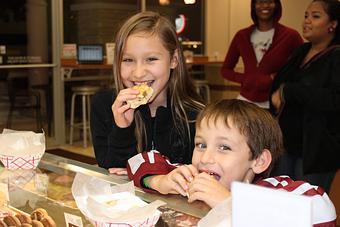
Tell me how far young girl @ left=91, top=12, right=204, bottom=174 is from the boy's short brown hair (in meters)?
0.40

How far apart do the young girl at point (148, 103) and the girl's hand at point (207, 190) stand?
2.01 ft

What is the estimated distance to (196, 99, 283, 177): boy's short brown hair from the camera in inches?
53.1

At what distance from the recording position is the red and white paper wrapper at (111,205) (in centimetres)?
95

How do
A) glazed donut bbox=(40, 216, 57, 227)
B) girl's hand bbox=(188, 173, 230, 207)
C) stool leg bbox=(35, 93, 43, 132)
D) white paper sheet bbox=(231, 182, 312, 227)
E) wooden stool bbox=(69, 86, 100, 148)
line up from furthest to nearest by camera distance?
stool leg bbox=(35, 93, 43, 132)
wooden stool bbox=(69, 86, 100, 148)
glazed donut bbox=(40, 216, 57, 227)
girl's hand bbox=(188, 173, 230, 207)
white paper sheet bbox=(231, 182, 312, 227)

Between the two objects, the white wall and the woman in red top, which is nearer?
the woman in red top

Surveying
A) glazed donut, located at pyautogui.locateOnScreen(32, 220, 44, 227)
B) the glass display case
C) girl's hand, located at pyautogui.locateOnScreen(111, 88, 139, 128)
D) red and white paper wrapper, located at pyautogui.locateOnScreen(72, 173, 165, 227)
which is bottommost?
glazed donut, located at pyautogui.locateOnScreen(32, 220, 44, 227)

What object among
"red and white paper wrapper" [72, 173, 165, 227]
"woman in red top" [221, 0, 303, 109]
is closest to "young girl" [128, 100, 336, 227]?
"red and white paper wrapper" [72, 173, 165, 227]

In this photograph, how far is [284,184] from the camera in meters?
1.19

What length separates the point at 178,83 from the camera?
199 cm

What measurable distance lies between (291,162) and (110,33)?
4662 mm

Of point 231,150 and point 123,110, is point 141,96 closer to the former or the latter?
point 123,110

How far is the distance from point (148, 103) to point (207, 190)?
87 cm

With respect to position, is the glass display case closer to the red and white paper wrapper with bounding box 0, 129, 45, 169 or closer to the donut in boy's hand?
the red and white paper wrapper with bounding box 0, 129, 45, 169

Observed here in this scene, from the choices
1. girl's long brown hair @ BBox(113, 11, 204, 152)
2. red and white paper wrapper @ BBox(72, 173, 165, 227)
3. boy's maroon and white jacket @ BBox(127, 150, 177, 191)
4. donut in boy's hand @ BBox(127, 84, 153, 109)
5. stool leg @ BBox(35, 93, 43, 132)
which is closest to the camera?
red and white paper wrapper @ BBox(72, 173, 165, 227)
